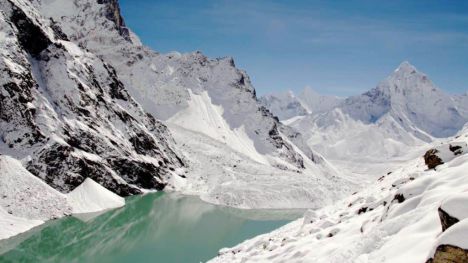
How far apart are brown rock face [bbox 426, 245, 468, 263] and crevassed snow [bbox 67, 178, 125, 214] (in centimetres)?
5917

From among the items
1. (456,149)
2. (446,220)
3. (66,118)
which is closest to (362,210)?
(456,149)

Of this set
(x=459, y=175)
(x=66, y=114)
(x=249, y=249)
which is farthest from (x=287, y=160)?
(x=459, y=175)

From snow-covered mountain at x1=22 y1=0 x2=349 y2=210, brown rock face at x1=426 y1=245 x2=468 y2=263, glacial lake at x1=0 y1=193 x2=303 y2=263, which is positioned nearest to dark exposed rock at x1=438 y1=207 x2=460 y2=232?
brown rock face at x1=426 y1=245 x2=468 y2=263

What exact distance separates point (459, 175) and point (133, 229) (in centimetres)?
5047

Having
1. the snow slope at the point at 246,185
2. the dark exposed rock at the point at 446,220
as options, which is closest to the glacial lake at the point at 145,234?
the snow slope at the point at 246,185

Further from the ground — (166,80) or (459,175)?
(166,80)

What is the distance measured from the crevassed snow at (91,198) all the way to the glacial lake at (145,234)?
1752 mm

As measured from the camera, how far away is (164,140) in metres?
109

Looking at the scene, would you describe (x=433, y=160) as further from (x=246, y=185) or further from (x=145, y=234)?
(x=246, y=185)

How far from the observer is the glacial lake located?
145 feet

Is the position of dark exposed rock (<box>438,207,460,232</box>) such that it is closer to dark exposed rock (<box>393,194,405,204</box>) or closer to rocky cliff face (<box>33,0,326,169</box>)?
dark exposed rock (<box>393,194,405,204</box>)

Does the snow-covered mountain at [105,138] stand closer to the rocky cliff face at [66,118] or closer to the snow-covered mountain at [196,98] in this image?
the rocky cliff face at [66,118]

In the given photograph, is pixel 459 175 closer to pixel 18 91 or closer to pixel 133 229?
pixel 133 229

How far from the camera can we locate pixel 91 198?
67.8 meters
